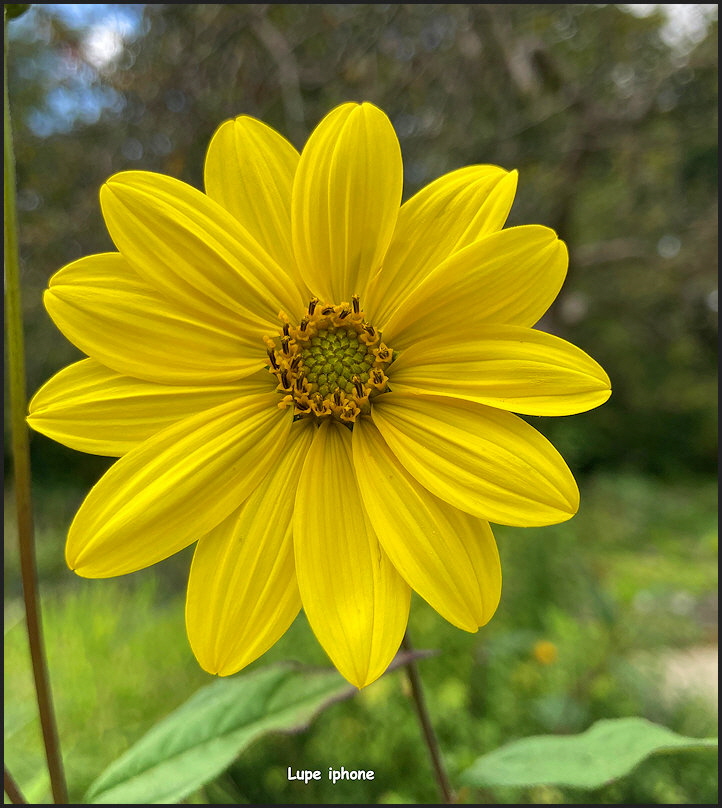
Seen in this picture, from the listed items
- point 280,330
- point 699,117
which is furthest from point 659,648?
point 699,117

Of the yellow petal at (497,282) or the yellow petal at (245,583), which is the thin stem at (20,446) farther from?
the yellow petal at (497,282)

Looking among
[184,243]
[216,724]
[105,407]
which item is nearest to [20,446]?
[105,407]

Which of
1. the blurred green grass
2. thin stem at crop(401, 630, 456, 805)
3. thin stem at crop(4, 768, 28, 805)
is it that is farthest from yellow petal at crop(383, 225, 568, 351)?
Result: the blurred green grass

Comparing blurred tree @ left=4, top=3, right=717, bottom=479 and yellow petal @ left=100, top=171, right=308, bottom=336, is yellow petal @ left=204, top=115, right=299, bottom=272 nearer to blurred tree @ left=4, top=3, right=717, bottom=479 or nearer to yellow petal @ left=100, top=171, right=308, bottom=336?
yellow petal @ left=100, top=171, right=308, bottom=336

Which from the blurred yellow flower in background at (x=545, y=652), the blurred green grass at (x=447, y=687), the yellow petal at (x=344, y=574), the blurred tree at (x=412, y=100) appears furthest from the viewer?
the blurred tree at (x=412, y=100)

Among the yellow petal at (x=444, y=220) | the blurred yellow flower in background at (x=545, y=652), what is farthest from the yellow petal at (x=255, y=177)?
the blurred yellow flower in background at (x=545, y=652)

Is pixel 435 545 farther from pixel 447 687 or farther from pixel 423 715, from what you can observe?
pixel 447 687
